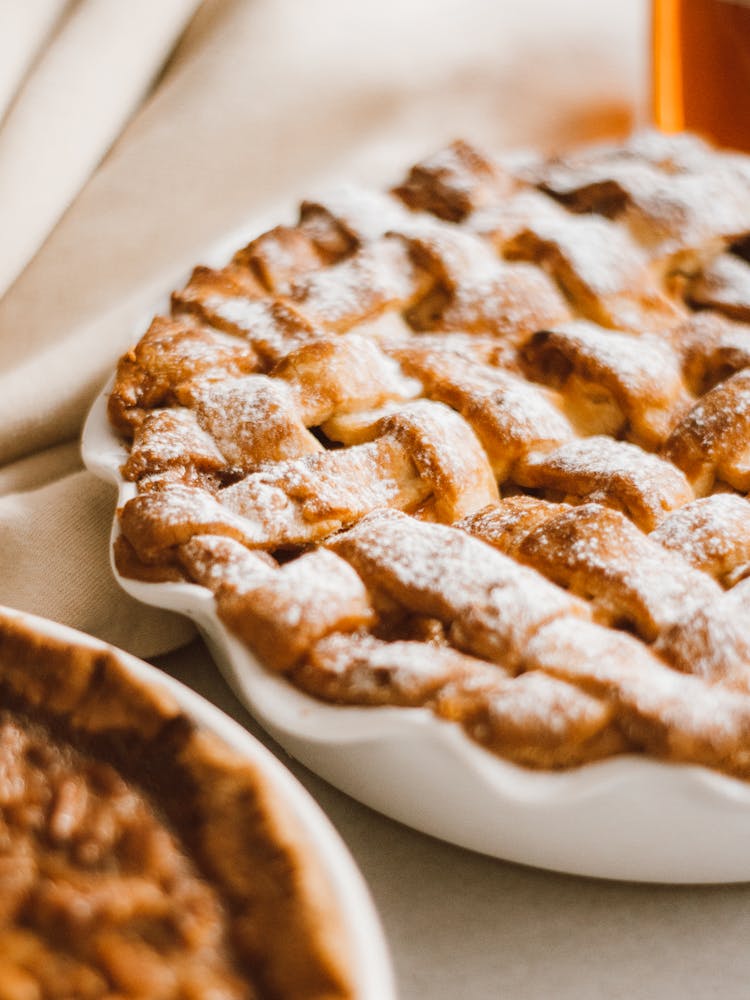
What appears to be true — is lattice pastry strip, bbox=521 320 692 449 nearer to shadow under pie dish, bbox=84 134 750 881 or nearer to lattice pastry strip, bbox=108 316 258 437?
shadow under pie dish, bbox=84 134 750 881

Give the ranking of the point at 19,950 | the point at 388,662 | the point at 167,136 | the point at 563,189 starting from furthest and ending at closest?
the point at 167,136 → the point at 563,189 → the point at 388,662 → the point at 19,950

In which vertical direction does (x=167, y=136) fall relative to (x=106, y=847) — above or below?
above

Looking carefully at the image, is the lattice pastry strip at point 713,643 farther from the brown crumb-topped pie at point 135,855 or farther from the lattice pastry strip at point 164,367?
the lattice pastry strip at point 164,367

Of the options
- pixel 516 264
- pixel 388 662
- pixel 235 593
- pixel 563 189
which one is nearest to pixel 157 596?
pixel 235 593

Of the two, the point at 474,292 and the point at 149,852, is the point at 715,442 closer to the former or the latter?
the point at 474,292

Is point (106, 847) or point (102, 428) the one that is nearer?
point (106, 847)

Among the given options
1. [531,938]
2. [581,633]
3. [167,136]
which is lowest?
[531,938]

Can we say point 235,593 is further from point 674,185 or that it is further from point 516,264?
point 674,185

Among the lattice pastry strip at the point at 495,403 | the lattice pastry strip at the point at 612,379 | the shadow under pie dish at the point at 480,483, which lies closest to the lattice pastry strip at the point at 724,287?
the shadow under pie dish at the point at 480,483
